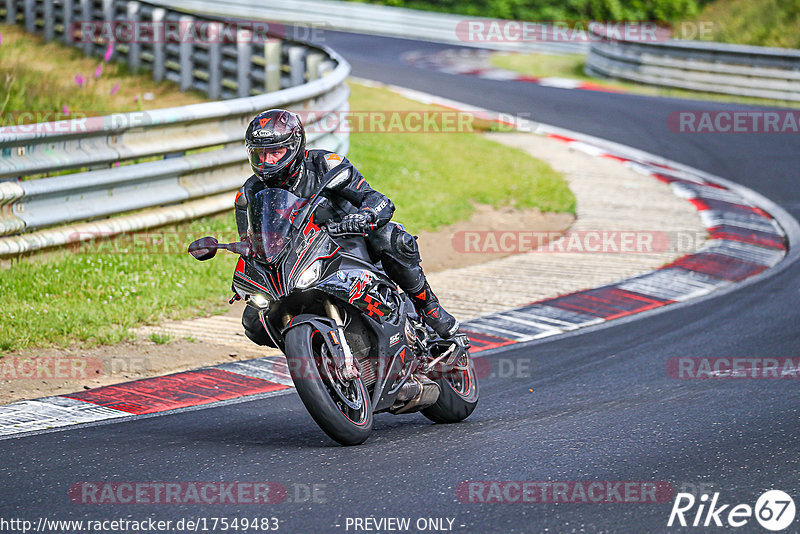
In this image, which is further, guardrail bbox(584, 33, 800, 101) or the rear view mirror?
guardrail bbox(584, 33, 800, 101)

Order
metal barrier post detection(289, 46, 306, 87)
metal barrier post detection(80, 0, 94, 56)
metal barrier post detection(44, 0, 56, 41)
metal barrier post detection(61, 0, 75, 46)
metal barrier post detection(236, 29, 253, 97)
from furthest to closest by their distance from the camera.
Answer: metal barrier post detection(44, 0, 56, 41) < metal barrier post detection(61, 0, 75, 46) < metal barrier post detection(80, 0, 94, 56) < metal barrier post detection(236, 29, 253, 97) < metal barrier post detection(289, 46, 306, 87)

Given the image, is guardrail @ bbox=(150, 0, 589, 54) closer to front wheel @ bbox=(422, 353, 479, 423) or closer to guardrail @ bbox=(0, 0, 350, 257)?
guardrail @ bbox=(0, 0, 350, 257)

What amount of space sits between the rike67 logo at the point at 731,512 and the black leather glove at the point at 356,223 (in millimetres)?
1924

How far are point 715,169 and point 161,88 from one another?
9.33 meters

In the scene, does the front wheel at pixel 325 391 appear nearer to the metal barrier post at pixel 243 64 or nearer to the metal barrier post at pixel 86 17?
the metal barrier post at pixel 243 64

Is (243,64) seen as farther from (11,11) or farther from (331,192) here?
(331,192)

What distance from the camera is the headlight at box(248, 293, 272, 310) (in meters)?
4.92

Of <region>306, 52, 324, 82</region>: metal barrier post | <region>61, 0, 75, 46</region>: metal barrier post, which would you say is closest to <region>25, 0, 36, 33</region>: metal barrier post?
<region>61, 0, 75, 46</region>: metal barrier post

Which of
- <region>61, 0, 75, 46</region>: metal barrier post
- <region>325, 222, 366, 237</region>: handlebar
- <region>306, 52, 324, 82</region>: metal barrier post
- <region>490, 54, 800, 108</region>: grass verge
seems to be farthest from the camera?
<region>490, 54, 800, 108</region>: grass verge

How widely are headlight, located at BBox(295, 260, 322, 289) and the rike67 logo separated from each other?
1.94 m

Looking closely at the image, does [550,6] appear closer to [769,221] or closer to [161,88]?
[161,88]

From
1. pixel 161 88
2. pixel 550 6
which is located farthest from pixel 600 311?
pixel 550 6

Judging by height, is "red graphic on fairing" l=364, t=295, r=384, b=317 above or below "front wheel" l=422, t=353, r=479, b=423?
above

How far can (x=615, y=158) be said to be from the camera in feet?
52.0
